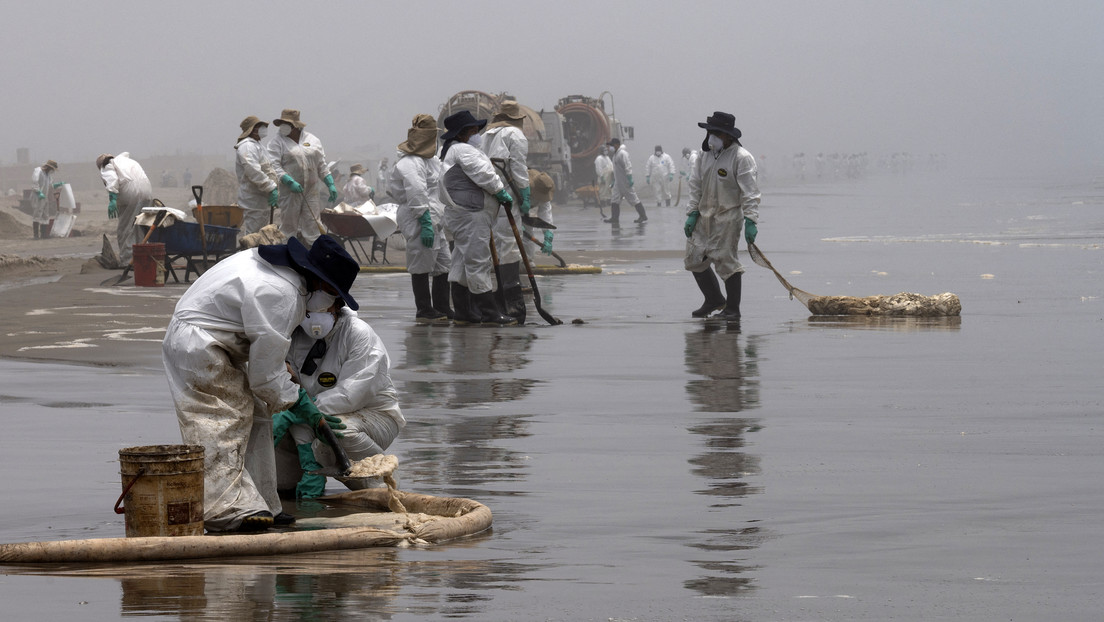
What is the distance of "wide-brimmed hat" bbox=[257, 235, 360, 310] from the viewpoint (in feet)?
20.6

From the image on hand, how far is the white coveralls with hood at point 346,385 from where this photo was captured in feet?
23.5

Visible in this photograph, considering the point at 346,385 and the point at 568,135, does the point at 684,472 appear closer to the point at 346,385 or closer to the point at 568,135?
the point at 346,385

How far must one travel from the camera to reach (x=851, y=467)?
7.71m

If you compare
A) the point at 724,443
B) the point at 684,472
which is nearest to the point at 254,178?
the point at 724,443

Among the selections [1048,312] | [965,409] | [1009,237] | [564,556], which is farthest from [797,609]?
[1009,237]

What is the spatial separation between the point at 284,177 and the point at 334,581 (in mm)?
13422

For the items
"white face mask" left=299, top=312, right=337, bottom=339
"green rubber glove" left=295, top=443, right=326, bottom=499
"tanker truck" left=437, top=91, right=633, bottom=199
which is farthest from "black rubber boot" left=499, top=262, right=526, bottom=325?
"tanker truck" left=437, top=91, right=633, bottom=199

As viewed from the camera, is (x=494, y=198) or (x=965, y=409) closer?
(x=965, y=409)

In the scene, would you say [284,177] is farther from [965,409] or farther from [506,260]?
[965,409]

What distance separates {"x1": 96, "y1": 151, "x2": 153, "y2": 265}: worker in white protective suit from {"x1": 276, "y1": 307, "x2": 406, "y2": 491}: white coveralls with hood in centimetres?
1532

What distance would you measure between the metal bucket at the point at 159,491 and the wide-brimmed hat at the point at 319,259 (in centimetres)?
85

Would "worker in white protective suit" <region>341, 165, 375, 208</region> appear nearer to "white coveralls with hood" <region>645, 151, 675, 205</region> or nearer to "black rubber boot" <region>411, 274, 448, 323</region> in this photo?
"black rubber boot" <region>411, 274, 448, 323</region>

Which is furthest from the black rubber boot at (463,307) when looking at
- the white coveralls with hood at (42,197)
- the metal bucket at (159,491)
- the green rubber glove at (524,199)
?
the white coveralls with hood at (42,197)

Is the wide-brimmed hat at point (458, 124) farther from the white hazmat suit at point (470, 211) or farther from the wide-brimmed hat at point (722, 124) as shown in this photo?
the wide-brimmed hat at point (722, 124)
